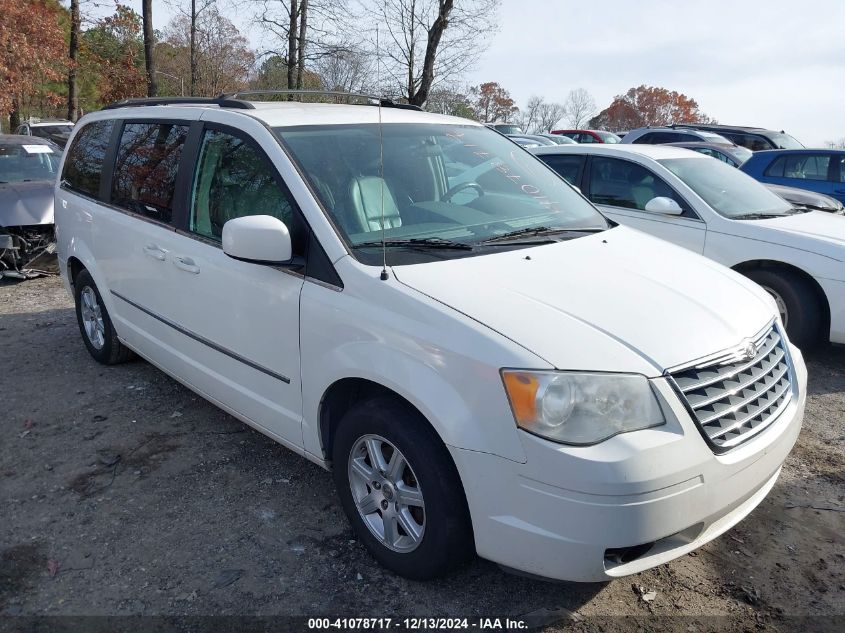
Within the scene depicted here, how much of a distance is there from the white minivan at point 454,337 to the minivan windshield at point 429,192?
0.6 inches

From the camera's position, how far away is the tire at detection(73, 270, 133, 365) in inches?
197

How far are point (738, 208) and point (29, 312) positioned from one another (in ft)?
21.8

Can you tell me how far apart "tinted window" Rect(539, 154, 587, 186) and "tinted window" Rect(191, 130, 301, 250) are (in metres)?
4.01

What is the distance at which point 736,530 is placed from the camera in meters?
3.25

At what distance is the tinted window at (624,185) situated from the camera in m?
6.32

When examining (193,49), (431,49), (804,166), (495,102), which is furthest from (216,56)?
(495,102)

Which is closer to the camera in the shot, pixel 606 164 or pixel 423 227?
pixel 423 227

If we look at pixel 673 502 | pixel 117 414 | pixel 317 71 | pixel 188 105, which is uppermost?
pixel 317 71

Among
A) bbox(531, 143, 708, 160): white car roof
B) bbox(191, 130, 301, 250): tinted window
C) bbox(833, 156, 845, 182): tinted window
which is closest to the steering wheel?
bbox(191, 130, 301, 250): tinted window

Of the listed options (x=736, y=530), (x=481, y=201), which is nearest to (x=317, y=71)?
(x=481, y=201)

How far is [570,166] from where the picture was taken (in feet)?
22.9

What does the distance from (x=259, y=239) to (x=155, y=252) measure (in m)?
1.36

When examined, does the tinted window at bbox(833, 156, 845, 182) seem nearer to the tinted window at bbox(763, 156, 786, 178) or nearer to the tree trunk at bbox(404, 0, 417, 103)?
the tinted window at bbox(763, 156, 786, 178)

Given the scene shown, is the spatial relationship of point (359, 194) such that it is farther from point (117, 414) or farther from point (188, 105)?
point (117, 414)
